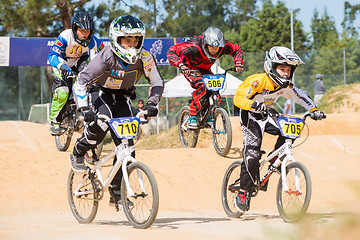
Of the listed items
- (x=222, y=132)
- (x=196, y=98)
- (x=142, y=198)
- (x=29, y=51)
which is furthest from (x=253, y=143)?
(x=29, y=51)

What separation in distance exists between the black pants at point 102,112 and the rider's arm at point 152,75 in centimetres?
37

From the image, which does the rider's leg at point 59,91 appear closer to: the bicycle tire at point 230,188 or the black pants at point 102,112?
the black pants at point 102,112

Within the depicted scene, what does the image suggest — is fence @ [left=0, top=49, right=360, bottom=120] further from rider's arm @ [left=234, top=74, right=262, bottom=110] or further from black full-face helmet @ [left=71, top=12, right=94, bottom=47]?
rider's arm @ [left=234, top=74, right=262, bottom=110]

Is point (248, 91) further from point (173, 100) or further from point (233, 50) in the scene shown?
point (173, 100)

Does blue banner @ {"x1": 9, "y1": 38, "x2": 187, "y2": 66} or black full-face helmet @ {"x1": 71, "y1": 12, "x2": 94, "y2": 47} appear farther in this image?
blue banner @ {"x1": 9, "y1": 38, "x2": 187, "y2": 66}

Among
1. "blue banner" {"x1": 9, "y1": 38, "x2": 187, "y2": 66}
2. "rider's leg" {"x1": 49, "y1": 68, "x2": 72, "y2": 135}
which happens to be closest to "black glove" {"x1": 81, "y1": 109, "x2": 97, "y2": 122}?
"rider's leg" {"x1": 49, "y1": 68, "x2": 72, "y2": 135}

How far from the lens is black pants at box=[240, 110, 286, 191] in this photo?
21.9ft

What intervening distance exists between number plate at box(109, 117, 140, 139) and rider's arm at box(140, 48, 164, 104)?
1.52ft

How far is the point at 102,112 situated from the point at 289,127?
2.15m

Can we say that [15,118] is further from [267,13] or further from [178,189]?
[267,13]

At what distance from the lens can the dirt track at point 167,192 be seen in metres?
5.71

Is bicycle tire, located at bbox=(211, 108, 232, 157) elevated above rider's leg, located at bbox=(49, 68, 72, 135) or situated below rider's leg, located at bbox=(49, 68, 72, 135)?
below

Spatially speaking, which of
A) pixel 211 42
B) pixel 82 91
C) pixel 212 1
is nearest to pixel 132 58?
pixel 82 91

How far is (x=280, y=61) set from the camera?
658 cm
